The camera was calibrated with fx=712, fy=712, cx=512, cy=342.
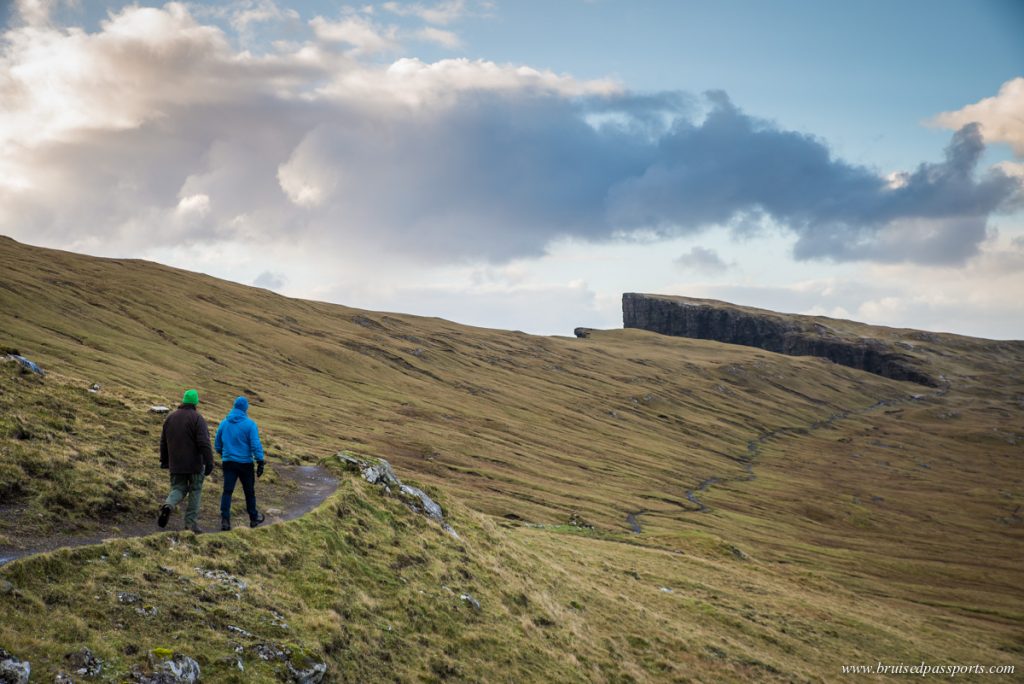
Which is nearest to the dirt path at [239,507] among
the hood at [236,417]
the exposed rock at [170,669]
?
the hood at [236,417]

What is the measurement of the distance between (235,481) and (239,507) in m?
3.90

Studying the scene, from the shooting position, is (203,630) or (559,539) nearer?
(203,630)

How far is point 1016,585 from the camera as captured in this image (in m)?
104

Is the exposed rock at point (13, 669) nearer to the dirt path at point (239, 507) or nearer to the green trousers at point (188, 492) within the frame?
the dirt path at point (239, 507)

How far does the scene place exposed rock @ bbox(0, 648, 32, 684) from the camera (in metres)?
11.8

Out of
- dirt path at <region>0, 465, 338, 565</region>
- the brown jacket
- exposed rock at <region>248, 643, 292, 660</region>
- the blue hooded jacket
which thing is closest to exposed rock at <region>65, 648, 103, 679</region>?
exposed rock at <region>248, 643, 292, 660</region>

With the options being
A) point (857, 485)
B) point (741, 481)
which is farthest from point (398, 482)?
point (857, 485)

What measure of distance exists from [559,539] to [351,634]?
3513 centimetres

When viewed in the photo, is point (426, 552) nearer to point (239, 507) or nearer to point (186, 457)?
point (239, 507)

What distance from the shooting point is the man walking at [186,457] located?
66.9 feet

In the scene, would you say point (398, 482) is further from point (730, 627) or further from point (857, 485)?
point (857, 485)

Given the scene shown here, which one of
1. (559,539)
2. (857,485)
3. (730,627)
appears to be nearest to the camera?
(730,627)

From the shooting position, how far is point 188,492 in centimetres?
2095

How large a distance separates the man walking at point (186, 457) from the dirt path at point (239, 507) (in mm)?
890
